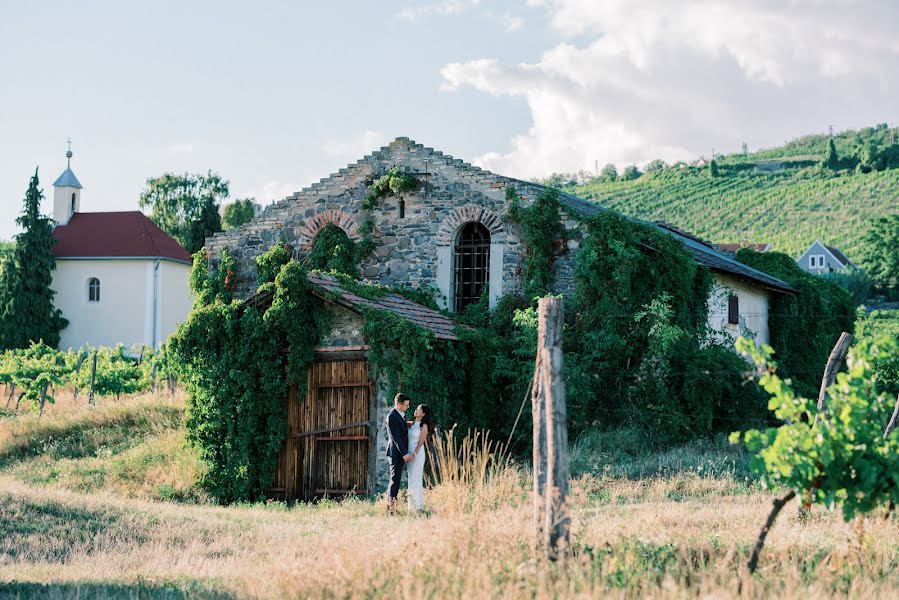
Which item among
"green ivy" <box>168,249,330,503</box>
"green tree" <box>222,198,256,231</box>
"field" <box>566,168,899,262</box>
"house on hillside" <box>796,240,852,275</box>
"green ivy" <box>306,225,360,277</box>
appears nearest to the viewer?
"green ivy" <box>168,249,330,503</box>

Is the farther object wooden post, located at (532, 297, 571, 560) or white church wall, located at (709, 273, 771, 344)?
white church wall, located at (709, 273, 771, 344)

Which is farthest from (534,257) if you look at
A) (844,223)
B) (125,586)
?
(844,223)

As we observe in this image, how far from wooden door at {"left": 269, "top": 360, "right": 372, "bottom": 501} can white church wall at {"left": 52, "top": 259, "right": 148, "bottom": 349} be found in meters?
29.4

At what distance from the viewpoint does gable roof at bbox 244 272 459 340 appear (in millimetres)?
16406

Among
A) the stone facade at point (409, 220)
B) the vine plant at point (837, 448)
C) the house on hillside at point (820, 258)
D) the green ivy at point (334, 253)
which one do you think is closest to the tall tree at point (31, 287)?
the stone facade at point (409, 220)

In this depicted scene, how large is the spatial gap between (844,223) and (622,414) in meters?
65.9

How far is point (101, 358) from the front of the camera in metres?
30.6

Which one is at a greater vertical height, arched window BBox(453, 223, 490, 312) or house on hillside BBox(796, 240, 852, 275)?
house on hillside BBox(796, 240, 852, 275)

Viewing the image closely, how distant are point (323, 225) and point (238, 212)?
3741 centimetres

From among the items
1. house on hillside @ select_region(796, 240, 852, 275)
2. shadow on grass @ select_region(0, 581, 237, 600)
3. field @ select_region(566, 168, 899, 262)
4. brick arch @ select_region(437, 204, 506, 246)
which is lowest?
shadow on grass @ select_region(0, 581, 237, 600)

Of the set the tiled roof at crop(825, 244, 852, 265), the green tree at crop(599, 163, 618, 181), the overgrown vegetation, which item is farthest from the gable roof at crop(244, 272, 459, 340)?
the green tree at crop(599, 163, 618, 181)

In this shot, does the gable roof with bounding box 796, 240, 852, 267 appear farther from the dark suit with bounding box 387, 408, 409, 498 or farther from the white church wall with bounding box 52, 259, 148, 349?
the dark suit with bounding box 387, 408, 409, 498

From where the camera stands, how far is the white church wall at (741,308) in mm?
22109

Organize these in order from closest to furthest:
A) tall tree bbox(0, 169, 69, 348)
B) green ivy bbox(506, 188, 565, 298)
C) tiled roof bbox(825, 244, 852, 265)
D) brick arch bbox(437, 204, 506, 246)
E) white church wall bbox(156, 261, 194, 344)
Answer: green ivy bbox(506, 188, 565, 298), brick arch bbox(437, 204, 506, 246), tall tree bbox(0, 169, 69, 348), white church wall bbox(156, 261, 194, 344), tiled roof bbox(825, 244, 852, 265)
